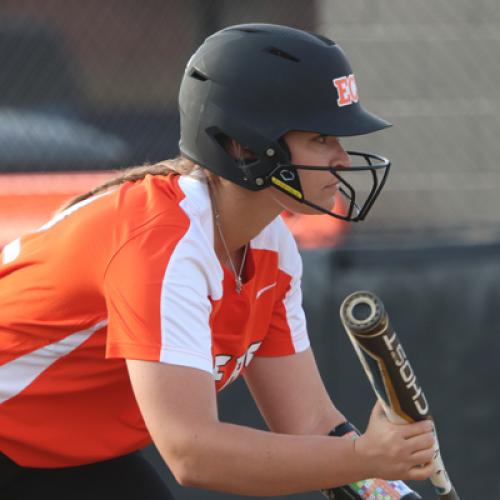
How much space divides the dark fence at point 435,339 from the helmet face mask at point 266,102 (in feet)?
5.01

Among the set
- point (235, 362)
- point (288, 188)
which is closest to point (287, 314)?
point (235, 362)

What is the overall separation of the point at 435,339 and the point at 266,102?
1.86 meters

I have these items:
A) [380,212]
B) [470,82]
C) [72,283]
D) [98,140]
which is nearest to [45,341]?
[72,283]

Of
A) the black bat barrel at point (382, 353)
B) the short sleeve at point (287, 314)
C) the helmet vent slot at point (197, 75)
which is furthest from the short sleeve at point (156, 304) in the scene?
the short sleeve at point (287, 314)

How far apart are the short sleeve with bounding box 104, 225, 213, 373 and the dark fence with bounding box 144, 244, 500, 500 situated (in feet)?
5.99

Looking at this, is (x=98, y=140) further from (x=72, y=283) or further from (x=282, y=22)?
(x=72, y=283)

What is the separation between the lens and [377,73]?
19.4 feet

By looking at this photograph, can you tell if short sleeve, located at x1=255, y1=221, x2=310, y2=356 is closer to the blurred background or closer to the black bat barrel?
the black bat barrel

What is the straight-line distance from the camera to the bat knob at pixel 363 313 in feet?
6.95

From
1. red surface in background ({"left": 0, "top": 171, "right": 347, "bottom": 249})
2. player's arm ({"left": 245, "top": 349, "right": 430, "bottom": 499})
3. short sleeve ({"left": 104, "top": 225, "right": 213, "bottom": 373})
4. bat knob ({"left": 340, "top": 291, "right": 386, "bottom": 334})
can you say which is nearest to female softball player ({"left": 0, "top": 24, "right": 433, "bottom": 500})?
short sleeve ({"left": 104, "top": 225, "right": 213, "bottom": 373})

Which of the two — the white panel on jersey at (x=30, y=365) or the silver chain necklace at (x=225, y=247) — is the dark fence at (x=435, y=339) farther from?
the white panel on jersey at (x=30, y=365)

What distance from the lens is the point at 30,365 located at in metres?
2.56

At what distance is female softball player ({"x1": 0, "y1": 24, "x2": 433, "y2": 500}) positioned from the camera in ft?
7.45

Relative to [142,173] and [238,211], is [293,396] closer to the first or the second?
[238,211]
